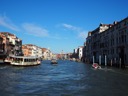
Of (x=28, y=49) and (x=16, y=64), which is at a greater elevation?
(x=28, y=49)

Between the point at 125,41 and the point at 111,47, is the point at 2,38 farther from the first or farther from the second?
the point at 125,41

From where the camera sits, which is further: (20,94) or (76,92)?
(76,92)

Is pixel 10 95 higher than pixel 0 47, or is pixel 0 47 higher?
pixel 0 47

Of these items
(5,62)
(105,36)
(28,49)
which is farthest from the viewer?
(28,49)

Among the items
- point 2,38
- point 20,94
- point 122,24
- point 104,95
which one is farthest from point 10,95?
point 2,38

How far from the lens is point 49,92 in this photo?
20375 millimetres

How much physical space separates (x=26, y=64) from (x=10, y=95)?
43098 mm

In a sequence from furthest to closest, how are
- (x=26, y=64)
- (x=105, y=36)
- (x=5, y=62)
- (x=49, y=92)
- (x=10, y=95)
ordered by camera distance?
1. (x=105, y=36)
2. (x=5, y=62)
3. (x=26, y=64)
4. (x=49, y=92)
5. (x=10, y=95)

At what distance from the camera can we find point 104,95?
19125 mm

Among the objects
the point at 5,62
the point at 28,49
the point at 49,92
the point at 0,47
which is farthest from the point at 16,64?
the point at 28,49

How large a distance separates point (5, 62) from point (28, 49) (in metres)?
90.4

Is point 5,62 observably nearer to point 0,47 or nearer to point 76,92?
point 0,47

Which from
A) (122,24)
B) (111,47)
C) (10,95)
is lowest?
(10,95)

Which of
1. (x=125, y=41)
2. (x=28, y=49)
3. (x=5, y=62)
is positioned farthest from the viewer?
(x=28, y=49)
